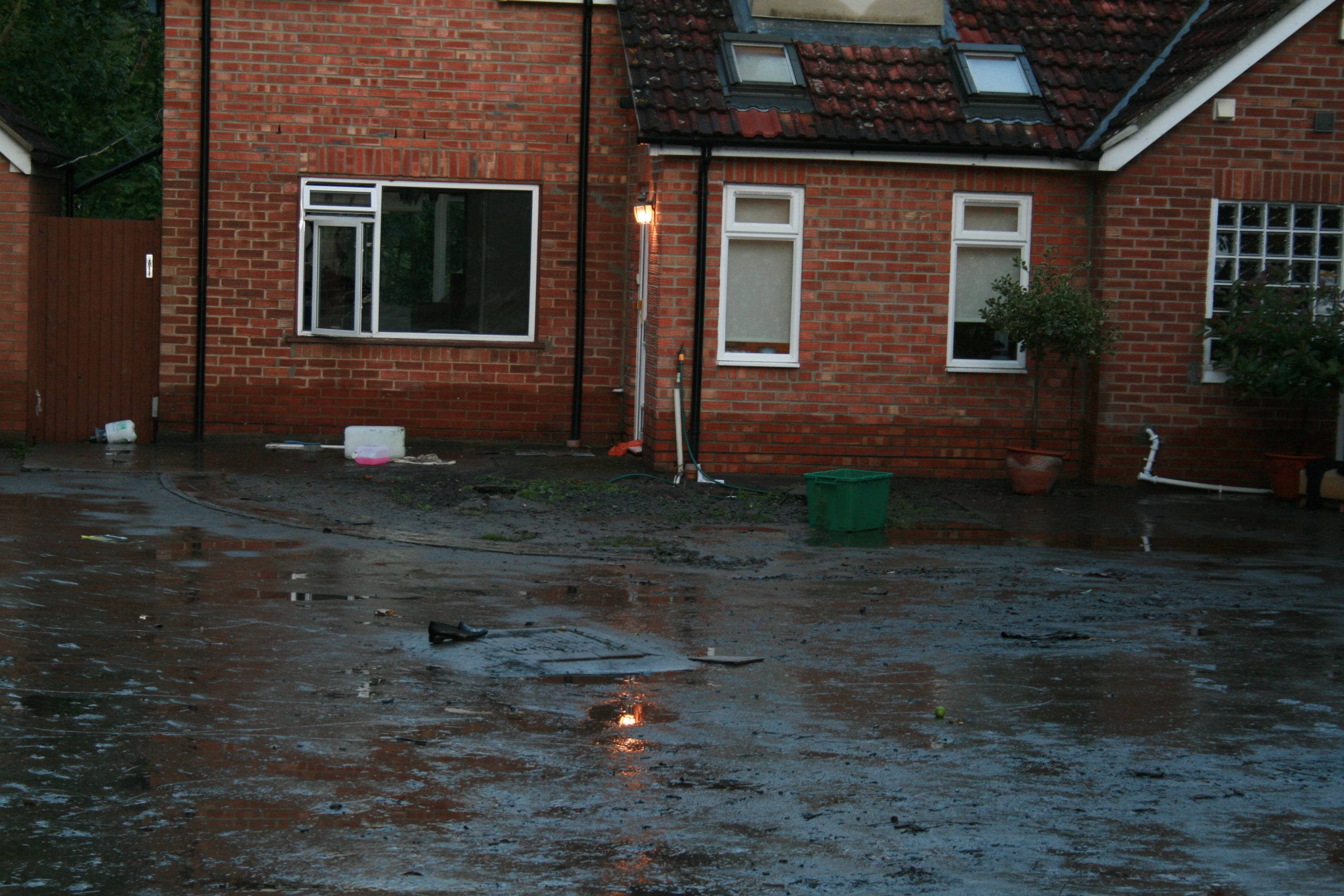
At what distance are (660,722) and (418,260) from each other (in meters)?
11.6

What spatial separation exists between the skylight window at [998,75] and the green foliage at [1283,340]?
10.0 feet

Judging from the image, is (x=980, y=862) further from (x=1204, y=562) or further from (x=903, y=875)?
(x=1204, y=562)

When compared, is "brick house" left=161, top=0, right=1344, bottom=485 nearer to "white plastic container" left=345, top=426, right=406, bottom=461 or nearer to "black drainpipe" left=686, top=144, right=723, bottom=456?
"black drainpipe" left=686, top=144, right=723, bottom=456

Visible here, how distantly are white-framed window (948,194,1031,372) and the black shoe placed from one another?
8.93m

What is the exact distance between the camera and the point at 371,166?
58.1ft

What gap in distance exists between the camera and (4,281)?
1734 centimetres

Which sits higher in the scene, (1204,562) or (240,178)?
(240,178)

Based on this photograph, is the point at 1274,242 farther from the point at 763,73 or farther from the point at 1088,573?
the point at 1088,573

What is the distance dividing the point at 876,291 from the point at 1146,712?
362 inches

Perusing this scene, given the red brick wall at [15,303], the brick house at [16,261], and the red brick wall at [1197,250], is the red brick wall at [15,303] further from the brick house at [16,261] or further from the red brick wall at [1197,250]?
the red brick wall at [1197,250]

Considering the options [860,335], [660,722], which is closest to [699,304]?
[860,335]

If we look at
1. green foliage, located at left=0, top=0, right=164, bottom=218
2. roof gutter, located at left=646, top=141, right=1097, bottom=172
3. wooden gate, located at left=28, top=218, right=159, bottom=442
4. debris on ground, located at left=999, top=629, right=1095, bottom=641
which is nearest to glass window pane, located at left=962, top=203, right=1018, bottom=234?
roof gutter, located at left=646, top=141, right=1097, bottom=172

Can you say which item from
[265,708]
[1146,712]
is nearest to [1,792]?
[265,708]

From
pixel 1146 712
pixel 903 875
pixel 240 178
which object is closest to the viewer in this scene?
pixel 903 875
